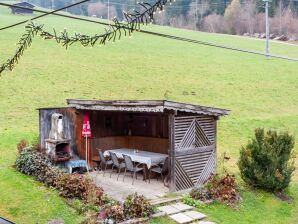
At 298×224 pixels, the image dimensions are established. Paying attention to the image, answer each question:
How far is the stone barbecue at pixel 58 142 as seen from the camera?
14180mm

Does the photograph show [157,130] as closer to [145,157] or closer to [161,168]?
[145,157]

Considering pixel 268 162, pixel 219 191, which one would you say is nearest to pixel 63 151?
pixel 219 191

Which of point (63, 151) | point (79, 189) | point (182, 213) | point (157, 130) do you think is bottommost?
point (182, 213)

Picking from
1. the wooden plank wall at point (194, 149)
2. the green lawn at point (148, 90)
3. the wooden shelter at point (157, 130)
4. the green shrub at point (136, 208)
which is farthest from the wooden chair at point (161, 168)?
the green shrub at point (136, 208)

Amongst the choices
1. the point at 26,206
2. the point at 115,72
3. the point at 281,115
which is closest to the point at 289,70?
the point at 281,115

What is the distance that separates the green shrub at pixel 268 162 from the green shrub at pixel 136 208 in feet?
13.5

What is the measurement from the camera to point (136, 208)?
1020cm

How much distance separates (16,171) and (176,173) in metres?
5.28

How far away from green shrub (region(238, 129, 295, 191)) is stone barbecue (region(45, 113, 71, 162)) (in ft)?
19.5

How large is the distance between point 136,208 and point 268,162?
4768 mm

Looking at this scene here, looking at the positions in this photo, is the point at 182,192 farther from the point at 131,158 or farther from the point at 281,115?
the point at 281,115

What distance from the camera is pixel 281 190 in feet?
43.4

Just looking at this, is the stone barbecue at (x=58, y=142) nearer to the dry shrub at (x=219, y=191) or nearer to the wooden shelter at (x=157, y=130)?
the wooden shelter at (x=157, y=130)

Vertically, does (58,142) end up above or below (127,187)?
above
